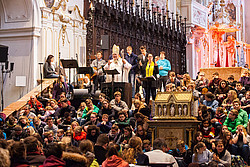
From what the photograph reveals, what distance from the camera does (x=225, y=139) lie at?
940 centimetres

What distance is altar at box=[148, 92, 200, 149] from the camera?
9867mm

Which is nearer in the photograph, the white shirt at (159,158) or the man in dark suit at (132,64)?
the white shirt at (159,158)

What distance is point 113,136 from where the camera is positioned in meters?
10.2

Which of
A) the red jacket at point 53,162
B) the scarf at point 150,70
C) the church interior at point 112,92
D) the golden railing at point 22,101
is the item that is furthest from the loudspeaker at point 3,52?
the red jacket at point 53,162

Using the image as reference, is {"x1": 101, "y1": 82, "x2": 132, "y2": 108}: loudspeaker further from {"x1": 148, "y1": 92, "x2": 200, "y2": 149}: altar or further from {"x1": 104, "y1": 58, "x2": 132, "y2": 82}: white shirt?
{"x1": 148, "y1": 92, "x2": 200, "y2": 149}: altar

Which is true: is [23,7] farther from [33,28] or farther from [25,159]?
[25,159]

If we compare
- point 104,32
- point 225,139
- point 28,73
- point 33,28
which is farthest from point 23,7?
point 225,139

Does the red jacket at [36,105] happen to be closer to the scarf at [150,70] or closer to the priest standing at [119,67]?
the priest standing at [119,67]

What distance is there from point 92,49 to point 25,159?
1365 centimetres

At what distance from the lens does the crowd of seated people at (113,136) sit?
6211 millimetres

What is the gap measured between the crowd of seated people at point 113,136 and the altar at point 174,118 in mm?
254

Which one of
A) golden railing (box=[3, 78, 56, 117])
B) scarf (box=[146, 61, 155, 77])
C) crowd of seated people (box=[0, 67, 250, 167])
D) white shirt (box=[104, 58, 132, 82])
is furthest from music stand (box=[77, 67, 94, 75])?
scarf (box=[146, 61, 155, 77])

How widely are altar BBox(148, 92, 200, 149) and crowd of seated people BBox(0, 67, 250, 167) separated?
0.83 feet

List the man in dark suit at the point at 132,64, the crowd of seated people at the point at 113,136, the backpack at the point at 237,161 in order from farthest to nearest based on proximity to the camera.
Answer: the man in dark suit at the point at 132,64
the backpack at the point at 237,161
the crowd of seated people at the point at 113,136
